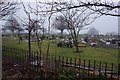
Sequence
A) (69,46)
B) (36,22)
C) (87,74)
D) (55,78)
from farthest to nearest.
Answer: (69,46)
(36,22)
(87,74)
(55,78)

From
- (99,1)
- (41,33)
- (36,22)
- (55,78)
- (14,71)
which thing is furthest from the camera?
(41,33)

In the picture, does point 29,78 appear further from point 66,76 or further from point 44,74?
point 66,76

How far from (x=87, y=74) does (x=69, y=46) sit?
1500cm

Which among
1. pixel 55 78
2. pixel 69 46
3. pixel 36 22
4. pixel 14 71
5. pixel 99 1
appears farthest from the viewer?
pixel 69 46

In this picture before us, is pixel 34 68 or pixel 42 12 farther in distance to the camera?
pixel 34 68

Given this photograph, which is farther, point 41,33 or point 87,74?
point 41,33

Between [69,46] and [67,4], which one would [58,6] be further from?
[69,46]

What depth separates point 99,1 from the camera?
4.50m

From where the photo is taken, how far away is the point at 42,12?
4680 millimetres

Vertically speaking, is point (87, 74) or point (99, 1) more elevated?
point (99, 1)

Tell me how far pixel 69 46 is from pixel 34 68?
13948 mm

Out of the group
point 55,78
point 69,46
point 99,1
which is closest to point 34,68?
point 55,78

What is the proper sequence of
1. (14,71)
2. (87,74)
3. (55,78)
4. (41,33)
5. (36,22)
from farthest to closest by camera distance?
(41,33), (36,22), (14,71), (87,74), (55,78)

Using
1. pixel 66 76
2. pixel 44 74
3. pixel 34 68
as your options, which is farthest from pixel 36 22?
pixel 66 76
